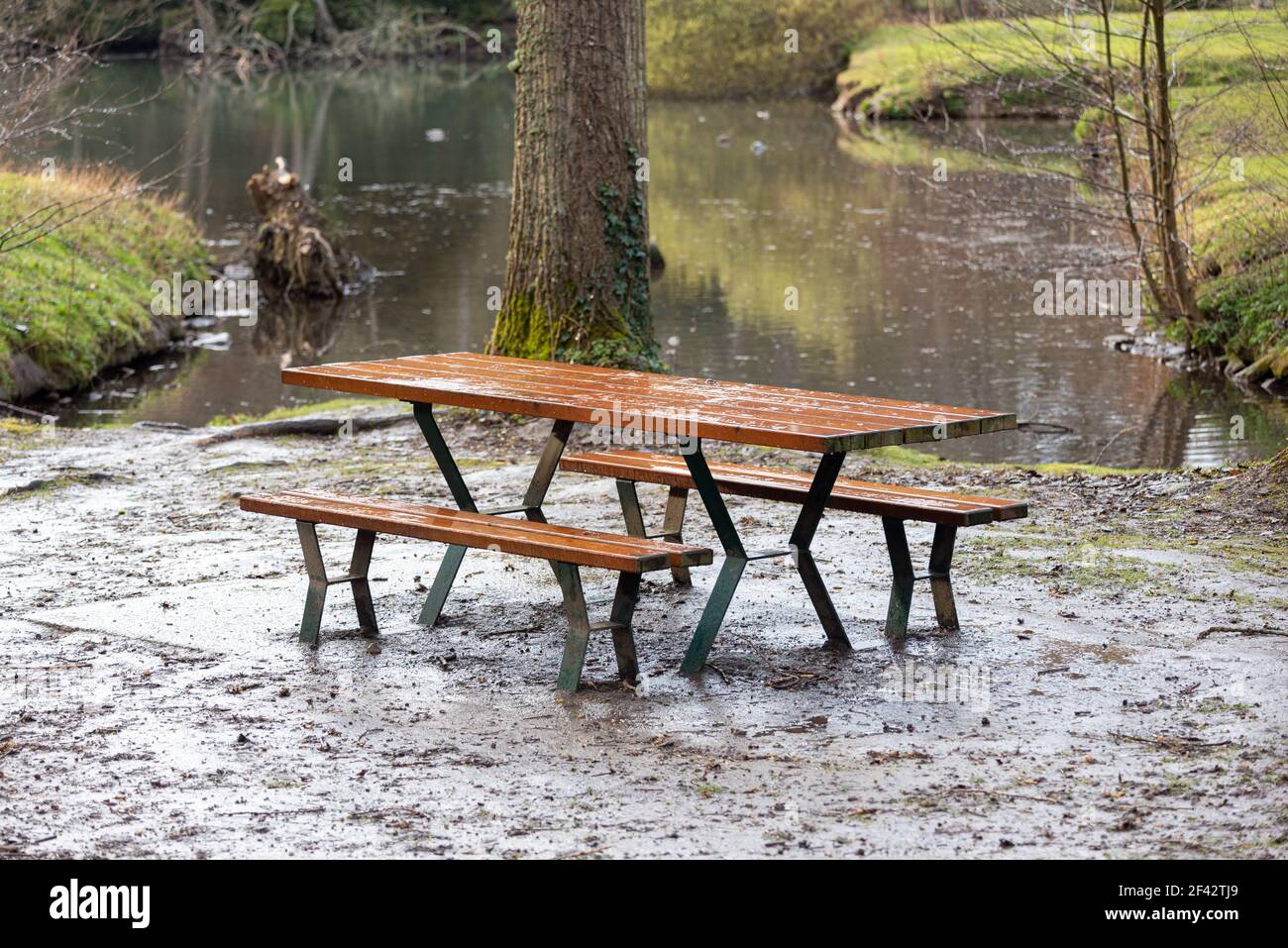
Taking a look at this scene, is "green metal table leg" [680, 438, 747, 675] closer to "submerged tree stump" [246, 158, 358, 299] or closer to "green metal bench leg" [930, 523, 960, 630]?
"green metal bench leg" [930, 523, 960, 630]

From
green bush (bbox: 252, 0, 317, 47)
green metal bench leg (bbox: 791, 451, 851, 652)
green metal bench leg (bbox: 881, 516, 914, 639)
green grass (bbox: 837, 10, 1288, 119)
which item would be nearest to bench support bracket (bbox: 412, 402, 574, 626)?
green metal bench leg (bbox: 791, 451, 851, 652)

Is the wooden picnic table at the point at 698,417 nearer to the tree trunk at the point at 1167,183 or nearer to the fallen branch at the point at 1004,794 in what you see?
the fallen branch at the point at 1004,794

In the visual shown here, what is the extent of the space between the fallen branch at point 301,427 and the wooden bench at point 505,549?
454 cm

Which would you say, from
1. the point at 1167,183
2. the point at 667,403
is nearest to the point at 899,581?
the point at 667,403

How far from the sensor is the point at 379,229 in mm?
24344

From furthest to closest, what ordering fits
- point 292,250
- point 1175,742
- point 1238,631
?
point 292,250 → point 1238,631 → point 1175,742

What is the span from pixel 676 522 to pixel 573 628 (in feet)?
5.62

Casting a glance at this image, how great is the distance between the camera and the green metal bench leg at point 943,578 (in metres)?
6.23

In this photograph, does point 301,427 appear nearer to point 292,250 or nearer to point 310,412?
point 310,412

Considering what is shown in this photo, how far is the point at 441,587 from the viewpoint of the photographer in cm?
649

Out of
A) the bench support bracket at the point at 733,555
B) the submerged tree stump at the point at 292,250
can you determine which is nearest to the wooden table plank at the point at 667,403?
the bench support bracket at the point at 733,555

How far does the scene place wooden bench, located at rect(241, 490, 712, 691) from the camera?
538 cm

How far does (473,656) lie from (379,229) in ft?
62.7
